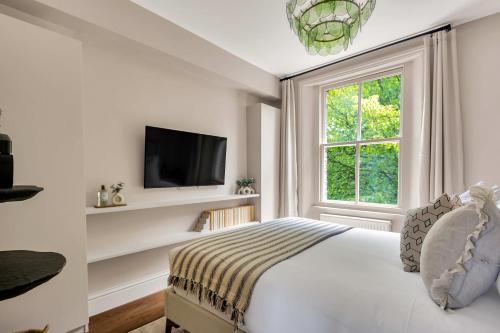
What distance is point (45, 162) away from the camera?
174 centimetres

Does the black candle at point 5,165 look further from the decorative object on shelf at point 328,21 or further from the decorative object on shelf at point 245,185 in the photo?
the decorative object on shelf at point 245,185

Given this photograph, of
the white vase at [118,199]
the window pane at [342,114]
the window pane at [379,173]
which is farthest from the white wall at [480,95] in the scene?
the white vase at [118,199]

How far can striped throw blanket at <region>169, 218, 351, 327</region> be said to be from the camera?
1.40 meters

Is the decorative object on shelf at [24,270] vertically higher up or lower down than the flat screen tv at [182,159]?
lower down

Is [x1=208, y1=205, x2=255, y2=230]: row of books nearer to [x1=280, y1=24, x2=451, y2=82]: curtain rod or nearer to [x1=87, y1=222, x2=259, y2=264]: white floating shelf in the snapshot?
[x1=87, y1=222, x2=259, y2=264]: white floating shelf

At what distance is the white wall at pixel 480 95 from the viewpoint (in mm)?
2439

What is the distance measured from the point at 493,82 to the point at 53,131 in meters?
3.87

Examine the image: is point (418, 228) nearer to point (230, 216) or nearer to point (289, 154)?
point (230, 216)

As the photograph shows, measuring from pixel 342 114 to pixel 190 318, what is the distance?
3304mm

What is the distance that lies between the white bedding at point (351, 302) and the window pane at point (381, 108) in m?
2.26

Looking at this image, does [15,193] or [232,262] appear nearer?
[15,193]

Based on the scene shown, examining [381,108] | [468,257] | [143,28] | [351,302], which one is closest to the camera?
[468,257]

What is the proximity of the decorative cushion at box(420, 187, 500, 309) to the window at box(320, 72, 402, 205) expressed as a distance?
7.77ft

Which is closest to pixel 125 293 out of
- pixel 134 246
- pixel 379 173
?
pixel 134 246
